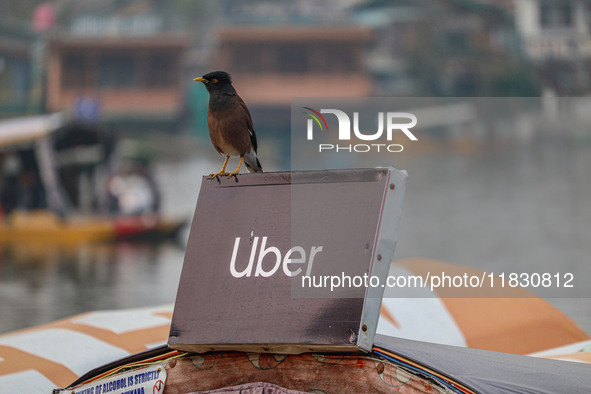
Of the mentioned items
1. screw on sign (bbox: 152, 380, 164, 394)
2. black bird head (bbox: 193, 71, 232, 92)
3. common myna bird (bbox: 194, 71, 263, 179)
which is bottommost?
screw on sign (bbox: 152, 380, 164, 394)

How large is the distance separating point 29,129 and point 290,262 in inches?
759

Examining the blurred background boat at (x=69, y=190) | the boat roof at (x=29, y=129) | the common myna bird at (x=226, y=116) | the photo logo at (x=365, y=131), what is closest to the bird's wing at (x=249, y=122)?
the common myna bird at (x=226, y=116)

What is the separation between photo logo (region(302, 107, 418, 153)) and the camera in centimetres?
206

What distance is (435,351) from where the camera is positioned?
1.89 metres

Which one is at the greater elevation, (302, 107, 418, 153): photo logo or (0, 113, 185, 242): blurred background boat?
(0, 113, 185, 242): blurred background boat

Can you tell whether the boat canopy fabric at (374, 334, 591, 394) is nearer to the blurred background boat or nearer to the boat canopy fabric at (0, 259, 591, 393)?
the boat canopy fabric at (0, 259, 591, 393)

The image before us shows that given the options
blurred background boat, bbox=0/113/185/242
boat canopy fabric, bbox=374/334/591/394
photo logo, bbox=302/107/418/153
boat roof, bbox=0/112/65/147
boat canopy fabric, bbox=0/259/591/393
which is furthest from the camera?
boat roof, bbox=0/112/65/147

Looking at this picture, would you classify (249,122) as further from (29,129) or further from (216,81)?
(29,129)

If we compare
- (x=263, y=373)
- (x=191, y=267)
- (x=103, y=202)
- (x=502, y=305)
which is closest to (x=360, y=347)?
(x=263, y=373)

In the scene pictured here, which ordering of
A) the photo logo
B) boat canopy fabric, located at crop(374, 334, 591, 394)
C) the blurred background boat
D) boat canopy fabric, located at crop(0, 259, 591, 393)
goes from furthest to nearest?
1. the blurred background boat
2. the photo logo
3. boat canopy fabric, located at crop(0, 259, 591, 393)
4. boat canopy fabric, located at crop(374, 334, 591, 394)

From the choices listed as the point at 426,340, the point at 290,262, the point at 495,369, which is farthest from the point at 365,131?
the point at 426,340

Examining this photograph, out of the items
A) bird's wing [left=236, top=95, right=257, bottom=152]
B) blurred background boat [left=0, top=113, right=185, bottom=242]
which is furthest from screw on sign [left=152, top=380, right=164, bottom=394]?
blurred background boat [left=0, top=113, right=185, bottom=242]

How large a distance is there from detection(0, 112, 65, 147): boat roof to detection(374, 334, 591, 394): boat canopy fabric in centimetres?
1864

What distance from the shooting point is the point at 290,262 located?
1831mm
